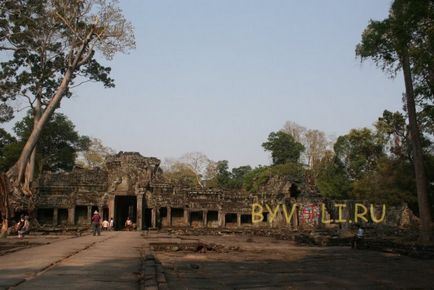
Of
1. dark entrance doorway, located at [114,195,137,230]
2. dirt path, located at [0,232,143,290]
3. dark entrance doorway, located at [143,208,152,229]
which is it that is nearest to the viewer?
dirt path, located at [0,232,143,290]

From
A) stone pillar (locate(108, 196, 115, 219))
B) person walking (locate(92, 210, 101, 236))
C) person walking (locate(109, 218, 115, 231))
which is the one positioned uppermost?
stone pillar (locate(108, 196, 115, 219))

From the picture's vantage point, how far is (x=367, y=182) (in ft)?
163

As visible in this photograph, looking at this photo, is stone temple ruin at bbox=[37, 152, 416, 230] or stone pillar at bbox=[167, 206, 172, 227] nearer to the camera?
stone temple ruin at bbox=[37, 152, 416, 230]

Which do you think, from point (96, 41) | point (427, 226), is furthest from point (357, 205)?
point (96, 41)

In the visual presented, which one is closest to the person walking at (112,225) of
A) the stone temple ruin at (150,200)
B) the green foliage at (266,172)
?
the stone temple ruin at (150,200)

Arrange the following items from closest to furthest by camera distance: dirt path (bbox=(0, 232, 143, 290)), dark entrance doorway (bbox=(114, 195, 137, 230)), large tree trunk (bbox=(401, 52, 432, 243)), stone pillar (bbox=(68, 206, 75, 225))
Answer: dirt path (bbox=(0, 232, 143, 290)) < large tree trunk (bbox=(401, 52, 432, 243)) < stone pillar (bbox=(68, 206, 75, 225)) < dark entrance doorway (bbox=(114, 195, 137, 230))

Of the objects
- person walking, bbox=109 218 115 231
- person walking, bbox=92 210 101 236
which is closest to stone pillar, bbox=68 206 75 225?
person walking, bbox=109 218 115 231

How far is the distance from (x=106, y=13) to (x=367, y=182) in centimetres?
3240

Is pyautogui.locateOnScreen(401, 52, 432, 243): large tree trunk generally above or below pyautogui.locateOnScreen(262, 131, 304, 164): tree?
below

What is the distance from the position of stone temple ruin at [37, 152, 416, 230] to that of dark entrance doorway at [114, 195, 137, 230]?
0.09 m

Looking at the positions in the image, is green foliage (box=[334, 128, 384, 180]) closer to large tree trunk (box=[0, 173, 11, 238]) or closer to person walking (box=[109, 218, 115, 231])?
person walking (box=[109, 218, 115, 231])

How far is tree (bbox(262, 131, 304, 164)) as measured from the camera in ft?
229

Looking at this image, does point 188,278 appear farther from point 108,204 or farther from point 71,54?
point 108,204

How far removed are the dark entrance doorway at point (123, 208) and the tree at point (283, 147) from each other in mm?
30116
